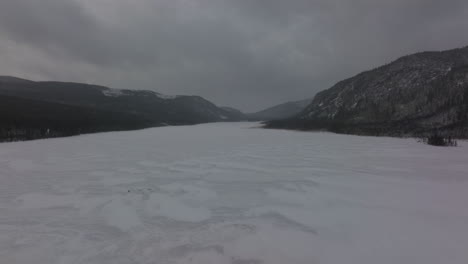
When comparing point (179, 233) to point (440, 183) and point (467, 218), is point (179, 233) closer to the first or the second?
point (467, 218)

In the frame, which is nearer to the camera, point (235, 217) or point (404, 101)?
point (235, 217)

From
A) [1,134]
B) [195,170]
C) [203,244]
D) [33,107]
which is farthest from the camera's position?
[33,107]

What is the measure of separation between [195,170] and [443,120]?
74.0m

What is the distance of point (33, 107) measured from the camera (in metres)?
81.6

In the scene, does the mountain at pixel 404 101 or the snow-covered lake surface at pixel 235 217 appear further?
the mountain at pixel 404 101

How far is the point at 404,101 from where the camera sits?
3524 inches

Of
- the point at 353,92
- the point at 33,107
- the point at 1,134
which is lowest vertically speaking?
the point at 1,134

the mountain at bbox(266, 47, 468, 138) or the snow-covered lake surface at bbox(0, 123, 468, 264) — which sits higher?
the mountain at bbox(266, 47, 468, 138)

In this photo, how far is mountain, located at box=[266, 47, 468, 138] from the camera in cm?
6141

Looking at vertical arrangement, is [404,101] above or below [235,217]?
above

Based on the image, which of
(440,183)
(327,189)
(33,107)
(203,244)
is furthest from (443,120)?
(33,107)

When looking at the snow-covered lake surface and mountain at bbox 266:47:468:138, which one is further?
mountain at bbox 266:47:468:138

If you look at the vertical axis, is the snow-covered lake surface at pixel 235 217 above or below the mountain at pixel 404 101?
below

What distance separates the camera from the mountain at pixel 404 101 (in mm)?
61409
